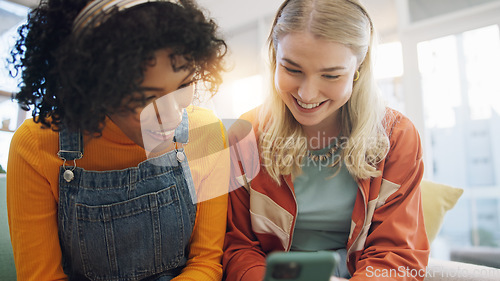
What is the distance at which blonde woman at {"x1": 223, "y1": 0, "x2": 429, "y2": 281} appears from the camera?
32.4 inches

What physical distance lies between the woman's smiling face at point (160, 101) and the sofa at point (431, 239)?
440mm

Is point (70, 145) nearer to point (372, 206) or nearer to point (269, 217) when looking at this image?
point (269, 217)

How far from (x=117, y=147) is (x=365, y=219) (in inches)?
23.1

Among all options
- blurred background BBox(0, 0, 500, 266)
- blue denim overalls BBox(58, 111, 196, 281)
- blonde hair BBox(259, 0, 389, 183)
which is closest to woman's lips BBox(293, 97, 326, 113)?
blonde hair BBox(259, 0, 389, 183)

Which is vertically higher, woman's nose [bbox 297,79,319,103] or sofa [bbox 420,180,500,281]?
woman's nose [bbox 297,79,319,103]

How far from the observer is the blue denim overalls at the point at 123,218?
2.35ft

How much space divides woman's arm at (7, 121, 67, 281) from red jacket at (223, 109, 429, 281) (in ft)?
1.29

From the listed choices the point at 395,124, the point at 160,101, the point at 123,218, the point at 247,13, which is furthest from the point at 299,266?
the point at 247,13

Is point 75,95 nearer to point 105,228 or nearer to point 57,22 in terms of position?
point 57,22

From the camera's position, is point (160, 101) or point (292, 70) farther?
point (292, 70)

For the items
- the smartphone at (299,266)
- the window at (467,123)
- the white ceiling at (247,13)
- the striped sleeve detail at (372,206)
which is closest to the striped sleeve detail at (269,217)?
the striped sleeve detail at (372,206)

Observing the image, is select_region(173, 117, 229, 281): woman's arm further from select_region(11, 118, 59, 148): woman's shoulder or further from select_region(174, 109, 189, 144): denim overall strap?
select_region(11, 118, 59, 148): woman's shoulder

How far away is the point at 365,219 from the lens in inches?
34.1

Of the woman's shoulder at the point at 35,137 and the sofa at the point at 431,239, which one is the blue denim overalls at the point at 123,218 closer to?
the woman's shoulder at the point at 35,137
